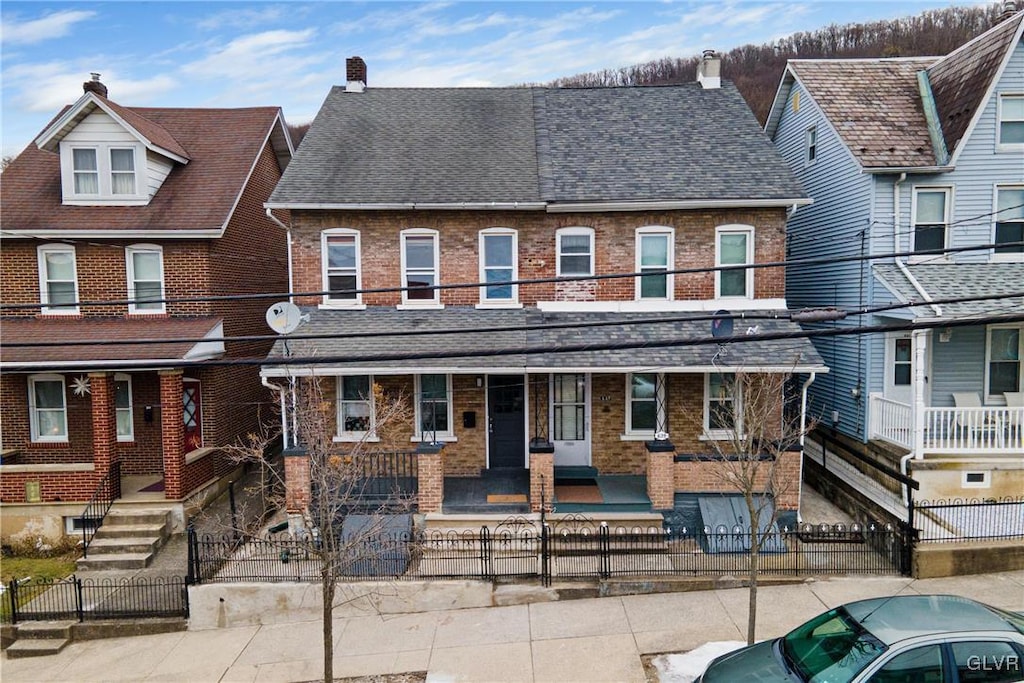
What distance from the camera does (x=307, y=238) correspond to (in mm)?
15227

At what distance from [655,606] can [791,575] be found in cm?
250

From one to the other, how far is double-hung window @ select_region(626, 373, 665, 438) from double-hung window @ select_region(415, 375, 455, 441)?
4.04 meters

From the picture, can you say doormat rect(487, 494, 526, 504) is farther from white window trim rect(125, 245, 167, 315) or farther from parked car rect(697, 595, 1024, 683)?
white window trim rect(125, 245, 167, 315)

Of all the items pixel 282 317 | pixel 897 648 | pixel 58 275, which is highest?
pixel 58 275

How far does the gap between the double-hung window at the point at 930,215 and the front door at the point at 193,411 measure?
17722 mm

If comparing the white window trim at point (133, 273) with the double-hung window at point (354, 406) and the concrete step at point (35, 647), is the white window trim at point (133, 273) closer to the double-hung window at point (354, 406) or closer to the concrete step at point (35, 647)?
the double-hung window at point (354, 406)

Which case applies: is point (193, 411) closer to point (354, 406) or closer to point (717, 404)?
point (354, 406)

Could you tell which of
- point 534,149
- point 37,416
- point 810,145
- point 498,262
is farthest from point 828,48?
point 37,416

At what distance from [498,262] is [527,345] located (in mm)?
2396

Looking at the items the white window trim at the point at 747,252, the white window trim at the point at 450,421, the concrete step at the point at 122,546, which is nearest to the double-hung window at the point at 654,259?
the white window trim at the point at 747,252

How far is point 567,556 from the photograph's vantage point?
1209 cm

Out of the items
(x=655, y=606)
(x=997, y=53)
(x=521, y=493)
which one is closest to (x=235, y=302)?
(x=521, y=493)

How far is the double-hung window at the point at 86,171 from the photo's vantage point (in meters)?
16.4

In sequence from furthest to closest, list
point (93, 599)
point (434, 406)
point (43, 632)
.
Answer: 1. point (434, 406)
2. point (93, 599)
3. point (43, 632)
